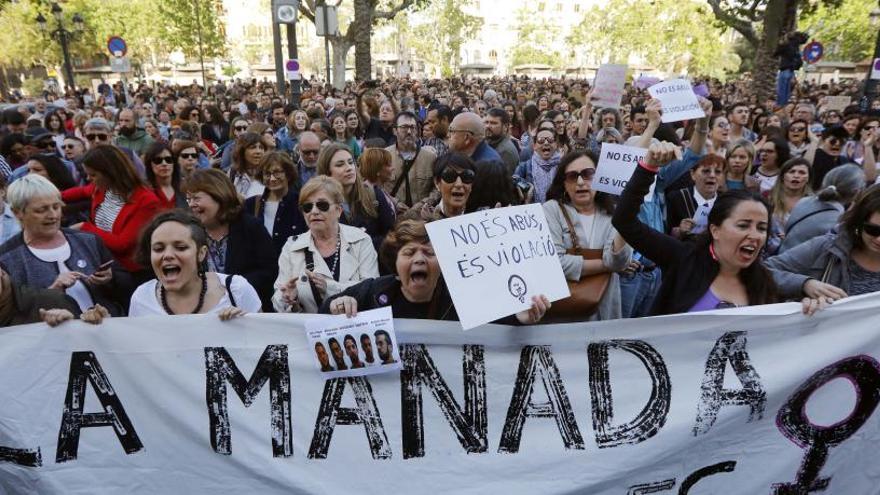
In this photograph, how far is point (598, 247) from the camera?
10.5 feet

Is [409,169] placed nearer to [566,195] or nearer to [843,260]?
[566,195]

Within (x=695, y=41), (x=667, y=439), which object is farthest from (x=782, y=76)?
(x=695, y=41)

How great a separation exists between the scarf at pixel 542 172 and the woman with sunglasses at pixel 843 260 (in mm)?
2616

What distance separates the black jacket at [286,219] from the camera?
4.12 metres

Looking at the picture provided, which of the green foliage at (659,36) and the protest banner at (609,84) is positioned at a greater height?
the green foliage at (659,36)

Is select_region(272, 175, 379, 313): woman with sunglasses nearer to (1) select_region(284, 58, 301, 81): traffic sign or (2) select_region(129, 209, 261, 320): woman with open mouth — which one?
(2) select_region(129, 209, 261, 320): woman with open mouth

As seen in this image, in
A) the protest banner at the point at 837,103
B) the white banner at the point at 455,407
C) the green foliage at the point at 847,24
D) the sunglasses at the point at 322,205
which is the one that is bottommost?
the white banner at the point at 455,407

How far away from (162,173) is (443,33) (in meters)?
75.4

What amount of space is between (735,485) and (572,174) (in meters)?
1.63

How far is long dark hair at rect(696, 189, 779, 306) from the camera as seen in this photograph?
264 cm

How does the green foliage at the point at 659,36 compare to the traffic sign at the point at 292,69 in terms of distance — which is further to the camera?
the green foliage at the point at 659,36

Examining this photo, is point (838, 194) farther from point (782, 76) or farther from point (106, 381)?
point (782, 76)

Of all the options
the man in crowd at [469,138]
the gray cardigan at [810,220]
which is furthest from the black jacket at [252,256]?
the gray cardigan at [810,220]

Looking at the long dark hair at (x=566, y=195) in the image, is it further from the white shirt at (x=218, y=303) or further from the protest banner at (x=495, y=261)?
the white shirt at (x=218, y=303)
